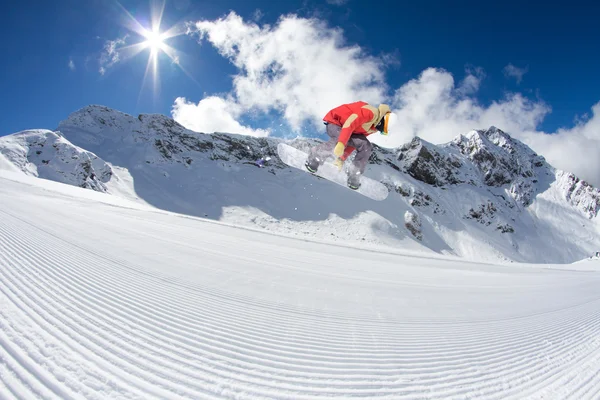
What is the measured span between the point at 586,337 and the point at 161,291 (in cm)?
443

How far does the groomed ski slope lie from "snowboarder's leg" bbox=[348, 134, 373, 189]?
142 inches

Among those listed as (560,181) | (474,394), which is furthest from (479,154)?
(474,394)

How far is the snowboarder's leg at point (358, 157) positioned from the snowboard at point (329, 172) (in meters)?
0.46

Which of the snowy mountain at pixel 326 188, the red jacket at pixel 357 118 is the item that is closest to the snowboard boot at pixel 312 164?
the red jacket at pixel 357 118

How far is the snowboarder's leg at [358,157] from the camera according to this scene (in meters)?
6.49

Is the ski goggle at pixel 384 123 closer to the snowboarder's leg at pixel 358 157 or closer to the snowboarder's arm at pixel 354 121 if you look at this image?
the snowboarder's arm at pixel 354 121

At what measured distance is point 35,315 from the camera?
1760mm

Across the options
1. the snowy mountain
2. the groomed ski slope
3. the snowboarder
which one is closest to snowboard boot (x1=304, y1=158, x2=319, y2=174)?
the snowboarder

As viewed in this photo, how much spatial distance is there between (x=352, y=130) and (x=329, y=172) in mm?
2994

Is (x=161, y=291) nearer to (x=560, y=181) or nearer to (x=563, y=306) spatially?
(x=563, y=306)

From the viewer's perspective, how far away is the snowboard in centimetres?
860

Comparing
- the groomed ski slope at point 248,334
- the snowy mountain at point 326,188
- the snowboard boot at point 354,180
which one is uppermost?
the snowy mountain at point 326,188

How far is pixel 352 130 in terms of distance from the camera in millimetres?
5711

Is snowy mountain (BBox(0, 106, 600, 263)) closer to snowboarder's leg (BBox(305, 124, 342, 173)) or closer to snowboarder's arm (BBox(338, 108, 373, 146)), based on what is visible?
snowboarder's leg (BBox(305, 124, 342, 173))
